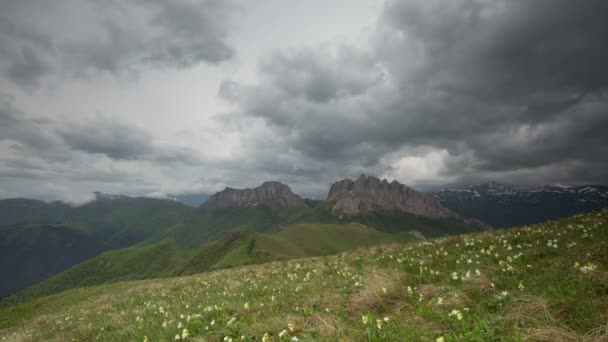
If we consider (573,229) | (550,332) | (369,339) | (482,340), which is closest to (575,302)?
(550,332)

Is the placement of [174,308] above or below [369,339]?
below

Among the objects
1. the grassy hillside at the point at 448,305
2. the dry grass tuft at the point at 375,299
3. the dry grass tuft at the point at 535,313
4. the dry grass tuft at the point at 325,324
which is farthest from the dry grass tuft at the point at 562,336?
the dry grass tuft at the point at 375,299

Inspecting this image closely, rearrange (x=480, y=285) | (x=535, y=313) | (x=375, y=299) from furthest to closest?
(x=375, y=299)
(x=480, y=285)
(x=535, y=313)

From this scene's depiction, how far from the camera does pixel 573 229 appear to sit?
1215cm

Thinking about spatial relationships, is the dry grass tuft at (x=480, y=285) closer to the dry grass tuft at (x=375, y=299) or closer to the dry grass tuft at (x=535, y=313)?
the dry grass tuft at (x=535, y=313)

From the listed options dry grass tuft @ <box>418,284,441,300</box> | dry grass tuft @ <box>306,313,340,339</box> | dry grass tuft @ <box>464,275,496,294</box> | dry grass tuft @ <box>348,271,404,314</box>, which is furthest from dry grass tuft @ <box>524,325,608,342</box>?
dry grass tuft @ <box>348,271,404,314</box>

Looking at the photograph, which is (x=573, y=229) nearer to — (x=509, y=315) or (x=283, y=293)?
(x=509, y=315)

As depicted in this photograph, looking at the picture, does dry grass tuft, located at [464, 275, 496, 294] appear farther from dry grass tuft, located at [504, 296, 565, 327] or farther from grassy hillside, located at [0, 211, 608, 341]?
dry grass tuft, located at [504, 296, 565, 327]

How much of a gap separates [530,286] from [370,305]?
3.86m

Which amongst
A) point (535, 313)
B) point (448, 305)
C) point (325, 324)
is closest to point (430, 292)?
point (448, 305)

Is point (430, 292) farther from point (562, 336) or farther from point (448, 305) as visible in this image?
point (562, 336)

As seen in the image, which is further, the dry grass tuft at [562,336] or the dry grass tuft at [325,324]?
the dry grass tuft at [325,324]

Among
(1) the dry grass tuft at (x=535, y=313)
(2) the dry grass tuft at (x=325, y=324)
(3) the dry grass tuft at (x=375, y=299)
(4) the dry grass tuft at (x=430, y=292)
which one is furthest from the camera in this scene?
(4) the dry grass tuft at (x=430, y=292)

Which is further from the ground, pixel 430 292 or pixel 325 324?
pixel 430 292
